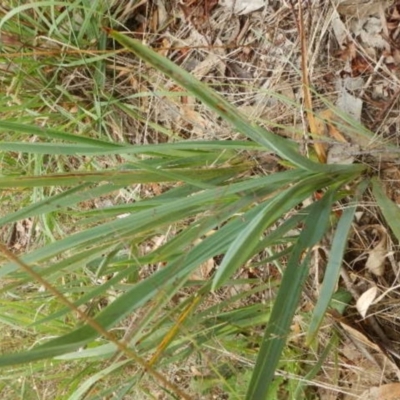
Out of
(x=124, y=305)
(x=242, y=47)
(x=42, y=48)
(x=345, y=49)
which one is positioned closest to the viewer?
(x=124, y=305)

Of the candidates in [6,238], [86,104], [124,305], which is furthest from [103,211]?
[6,238]

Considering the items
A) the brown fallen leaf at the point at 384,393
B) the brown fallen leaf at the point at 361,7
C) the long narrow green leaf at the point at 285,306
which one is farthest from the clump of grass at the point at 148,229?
the brown fallen leaf at the point at 361,7

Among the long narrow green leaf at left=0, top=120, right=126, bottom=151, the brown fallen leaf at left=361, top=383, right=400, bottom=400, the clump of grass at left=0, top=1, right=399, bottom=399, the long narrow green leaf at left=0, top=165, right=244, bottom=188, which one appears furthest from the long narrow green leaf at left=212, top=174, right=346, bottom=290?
the brown fallen leaf at left=361, top=383, right=400, bottom=400

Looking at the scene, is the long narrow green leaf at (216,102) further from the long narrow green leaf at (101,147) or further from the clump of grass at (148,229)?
the long narrow green leaf at (101,147)

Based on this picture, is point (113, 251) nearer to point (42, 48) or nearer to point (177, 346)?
point (177, 346)

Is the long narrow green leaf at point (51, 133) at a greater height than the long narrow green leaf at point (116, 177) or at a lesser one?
greater

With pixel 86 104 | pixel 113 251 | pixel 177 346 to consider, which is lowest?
pixel 177 346

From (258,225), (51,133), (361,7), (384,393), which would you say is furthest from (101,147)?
(384,393)

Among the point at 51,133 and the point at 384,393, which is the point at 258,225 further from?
the point at 384,393
